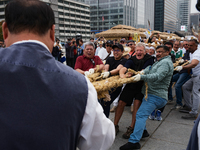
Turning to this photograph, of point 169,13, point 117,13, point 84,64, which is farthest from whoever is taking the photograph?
point 169,13

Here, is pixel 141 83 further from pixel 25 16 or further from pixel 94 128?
pixel 25 16

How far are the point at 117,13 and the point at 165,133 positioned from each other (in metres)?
112

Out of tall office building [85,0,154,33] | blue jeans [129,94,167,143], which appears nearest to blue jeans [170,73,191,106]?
blue jeans [129,94,167,143]

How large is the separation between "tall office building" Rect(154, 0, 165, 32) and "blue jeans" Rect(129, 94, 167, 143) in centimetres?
15192

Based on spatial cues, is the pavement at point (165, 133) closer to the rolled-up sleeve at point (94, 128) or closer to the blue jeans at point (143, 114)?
the blue jeans at point (143, 114)

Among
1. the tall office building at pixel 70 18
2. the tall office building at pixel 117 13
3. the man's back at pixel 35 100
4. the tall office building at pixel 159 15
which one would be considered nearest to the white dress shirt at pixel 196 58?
the man's back at pixel 35 100

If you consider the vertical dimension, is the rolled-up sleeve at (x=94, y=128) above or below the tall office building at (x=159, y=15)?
below

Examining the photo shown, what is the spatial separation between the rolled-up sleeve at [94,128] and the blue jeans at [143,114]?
7.73 ft

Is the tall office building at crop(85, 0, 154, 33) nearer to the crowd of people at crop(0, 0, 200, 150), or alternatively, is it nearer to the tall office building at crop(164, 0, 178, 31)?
the tall office building at crop(164, 0, 178, 31)

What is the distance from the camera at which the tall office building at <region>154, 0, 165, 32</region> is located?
472 ft

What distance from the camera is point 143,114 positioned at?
3344 millimetres

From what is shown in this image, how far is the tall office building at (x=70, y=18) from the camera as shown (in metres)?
93.6

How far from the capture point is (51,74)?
2.81 feet

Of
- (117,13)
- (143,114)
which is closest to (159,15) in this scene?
(117,13)
